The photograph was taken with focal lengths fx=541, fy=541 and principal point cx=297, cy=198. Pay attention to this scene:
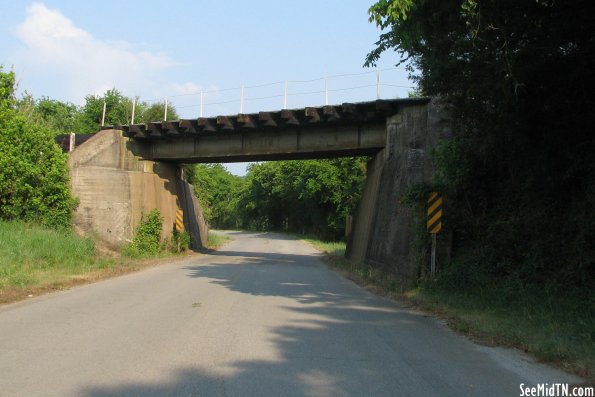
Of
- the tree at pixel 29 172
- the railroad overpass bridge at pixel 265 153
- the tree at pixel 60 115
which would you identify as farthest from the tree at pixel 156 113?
the tree at pixel 29 172

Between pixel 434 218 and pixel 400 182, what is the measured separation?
525cm

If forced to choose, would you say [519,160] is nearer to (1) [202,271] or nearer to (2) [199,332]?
(2) [199,332]

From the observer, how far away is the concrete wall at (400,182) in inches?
717

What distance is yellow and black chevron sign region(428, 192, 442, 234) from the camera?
15.0 meters

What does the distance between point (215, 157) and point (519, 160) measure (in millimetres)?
18603

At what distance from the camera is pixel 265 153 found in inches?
1083

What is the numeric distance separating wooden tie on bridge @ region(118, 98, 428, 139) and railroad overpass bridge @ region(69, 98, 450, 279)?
0.15 feet

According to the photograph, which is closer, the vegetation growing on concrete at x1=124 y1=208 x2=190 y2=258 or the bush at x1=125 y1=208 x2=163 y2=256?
the vegetation growing on concrete at x1=124 y1=208 x2=190 y2=258

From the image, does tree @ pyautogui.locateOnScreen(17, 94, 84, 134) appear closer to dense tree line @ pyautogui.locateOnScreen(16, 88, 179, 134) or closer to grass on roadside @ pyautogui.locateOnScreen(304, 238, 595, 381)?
dense tree line @ pyautogui.locateOnScreen(16, 88, 179, 134)

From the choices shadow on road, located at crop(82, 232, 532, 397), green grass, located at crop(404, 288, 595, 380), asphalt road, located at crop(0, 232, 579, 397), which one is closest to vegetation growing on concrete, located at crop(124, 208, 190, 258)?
asphalt road, located at crop(0, 232, 579, 397)

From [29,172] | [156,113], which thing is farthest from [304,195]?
[29,172]

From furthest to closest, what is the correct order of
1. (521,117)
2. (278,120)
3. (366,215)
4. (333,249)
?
(333,249), (366,215), (278,120), (521,117)

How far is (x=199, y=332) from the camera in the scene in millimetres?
8484

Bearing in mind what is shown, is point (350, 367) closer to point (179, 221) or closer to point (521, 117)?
point (521, 117)
